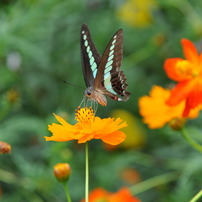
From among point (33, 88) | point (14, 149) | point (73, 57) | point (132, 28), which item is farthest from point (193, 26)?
point (14, 149)

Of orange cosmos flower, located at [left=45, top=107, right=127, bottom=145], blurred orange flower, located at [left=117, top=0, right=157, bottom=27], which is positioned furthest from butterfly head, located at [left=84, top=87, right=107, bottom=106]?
blurred orange flower, located at [left=117, top=0, right=157, bottom=27]

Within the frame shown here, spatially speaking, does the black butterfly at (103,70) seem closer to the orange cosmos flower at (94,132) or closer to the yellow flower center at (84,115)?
the yellow flower center at (84,115)

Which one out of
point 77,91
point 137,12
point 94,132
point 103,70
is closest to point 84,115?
point 94,132

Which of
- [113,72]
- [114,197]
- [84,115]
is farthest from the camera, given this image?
[114,197]

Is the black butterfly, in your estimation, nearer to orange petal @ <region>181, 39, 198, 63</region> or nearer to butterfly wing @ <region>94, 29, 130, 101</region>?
butterfly wing @ <region>94, 29, 130, 101</region>

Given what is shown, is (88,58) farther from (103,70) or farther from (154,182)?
(154,182)

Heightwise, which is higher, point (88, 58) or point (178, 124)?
point (88, 58)

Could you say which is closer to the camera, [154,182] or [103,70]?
[103,70]
